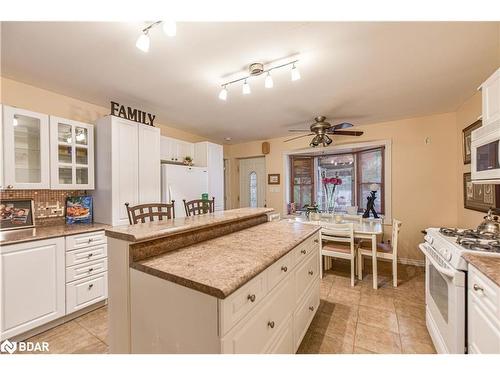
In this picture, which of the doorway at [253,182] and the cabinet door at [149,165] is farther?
the doorway at [253,182]

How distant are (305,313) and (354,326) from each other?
2.14 ft

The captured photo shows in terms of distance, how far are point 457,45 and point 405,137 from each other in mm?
2154

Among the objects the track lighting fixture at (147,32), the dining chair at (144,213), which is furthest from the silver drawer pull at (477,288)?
the dining chair at (144,213)

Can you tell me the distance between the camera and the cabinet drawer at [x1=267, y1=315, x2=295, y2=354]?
1.19 metres

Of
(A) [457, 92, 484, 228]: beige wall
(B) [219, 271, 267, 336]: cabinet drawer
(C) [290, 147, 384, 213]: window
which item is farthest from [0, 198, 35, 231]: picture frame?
(A) [457, 92, 484, 228]: beige wall

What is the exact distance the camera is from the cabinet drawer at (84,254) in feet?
6.77

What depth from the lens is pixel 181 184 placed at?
3.49 metres

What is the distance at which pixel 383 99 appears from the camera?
2.76m

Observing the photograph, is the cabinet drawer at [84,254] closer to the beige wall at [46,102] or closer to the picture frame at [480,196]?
the beige wall at [46,102]

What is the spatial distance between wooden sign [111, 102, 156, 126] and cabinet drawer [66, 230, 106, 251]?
4.78 feet

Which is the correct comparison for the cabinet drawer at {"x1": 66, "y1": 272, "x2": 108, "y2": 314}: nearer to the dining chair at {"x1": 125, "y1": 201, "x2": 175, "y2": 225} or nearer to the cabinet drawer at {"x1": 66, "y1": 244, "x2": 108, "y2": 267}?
the cabinet drawer at {"x1": 66, "y1": 244, "x2": 108, "y2": 267}

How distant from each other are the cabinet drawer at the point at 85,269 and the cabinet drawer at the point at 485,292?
10.1 feet
